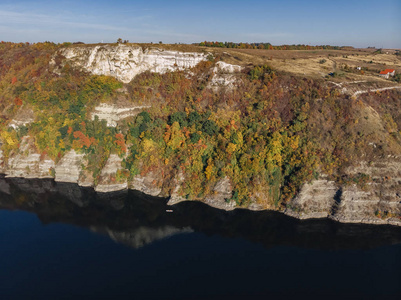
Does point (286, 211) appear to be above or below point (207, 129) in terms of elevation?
below

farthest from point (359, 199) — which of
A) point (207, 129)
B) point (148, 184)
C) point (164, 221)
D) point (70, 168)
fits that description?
point (70, 168)

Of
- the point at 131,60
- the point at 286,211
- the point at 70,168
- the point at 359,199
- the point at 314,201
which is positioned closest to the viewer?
the point at 359,199

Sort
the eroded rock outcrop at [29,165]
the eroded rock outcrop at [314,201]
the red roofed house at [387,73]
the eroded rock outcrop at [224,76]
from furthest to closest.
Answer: the red roofed house at [387,73]
the eroded rock outcrop at [224,76]
the eroded rock outcrop at [29,165]
the eroded rock outcrop at [314,201]

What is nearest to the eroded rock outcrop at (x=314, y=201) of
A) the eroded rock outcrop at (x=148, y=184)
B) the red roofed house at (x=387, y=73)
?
the eroded rock outcrop at (x=148, y=184)

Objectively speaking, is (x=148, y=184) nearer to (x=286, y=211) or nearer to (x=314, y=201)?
(x=286, y=211)

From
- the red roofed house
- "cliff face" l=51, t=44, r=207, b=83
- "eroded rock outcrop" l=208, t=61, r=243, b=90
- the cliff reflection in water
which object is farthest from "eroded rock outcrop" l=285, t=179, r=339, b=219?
"cliff face" l=51, t=44, r=207, b=83

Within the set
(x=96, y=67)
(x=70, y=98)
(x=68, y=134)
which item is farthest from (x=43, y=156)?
(x=96, y=67)

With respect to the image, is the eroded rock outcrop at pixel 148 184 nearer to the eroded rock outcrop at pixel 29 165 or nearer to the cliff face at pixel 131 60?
the eroded rock outcrop at pixel 29 165
